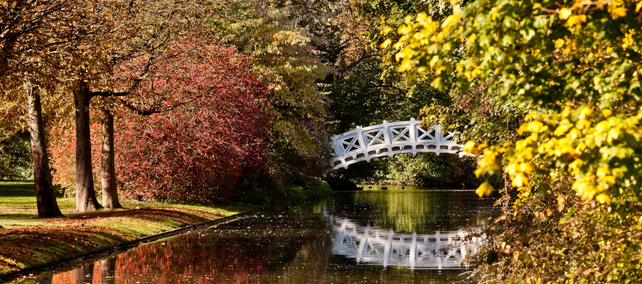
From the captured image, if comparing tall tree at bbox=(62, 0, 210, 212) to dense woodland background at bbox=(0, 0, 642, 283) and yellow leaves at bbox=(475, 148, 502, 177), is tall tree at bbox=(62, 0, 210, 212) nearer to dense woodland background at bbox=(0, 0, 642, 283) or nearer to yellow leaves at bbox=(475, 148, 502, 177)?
dense woodland background at bbox=(0, 0, 642, 283)

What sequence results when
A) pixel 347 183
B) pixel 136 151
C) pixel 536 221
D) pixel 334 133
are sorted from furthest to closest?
pixel 347 183 → pixel 334 133 → pixel 136 151 → pixel 536 221

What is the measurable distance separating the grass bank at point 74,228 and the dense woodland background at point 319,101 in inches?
54.6

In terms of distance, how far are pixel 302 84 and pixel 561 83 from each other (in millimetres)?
28987

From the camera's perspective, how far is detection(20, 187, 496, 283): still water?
1209 centimetres

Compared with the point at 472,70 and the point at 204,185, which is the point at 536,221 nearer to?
the point at 472,70

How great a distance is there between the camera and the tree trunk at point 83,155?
2162 centimetres

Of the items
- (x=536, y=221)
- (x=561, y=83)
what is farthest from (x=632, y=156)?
(x=536, y=221)

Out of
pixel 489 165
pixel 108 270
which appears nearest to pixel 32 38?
pixel 108 270

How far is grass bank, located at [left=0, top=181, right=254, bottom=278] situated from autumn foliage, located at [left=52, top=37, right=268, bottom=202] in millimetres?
1091

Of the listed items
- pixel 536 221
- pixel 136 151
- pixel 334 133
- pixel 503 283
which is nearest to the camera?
pixel 536 221

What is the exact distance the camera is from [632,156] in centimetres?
435

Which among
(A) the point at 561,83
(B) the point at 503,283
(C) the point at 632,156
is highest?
(A) the point at 561,83

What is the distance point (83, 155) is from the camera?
2195 cm

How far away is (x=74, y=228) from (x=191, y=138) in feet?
32.1
